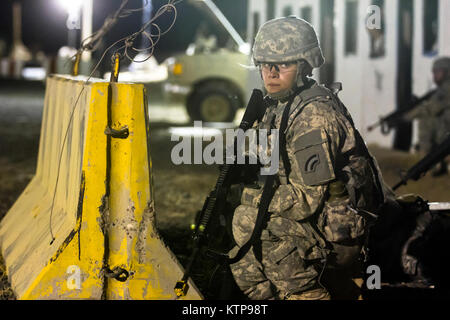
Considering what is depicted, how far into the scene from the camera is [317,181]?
3.78 meters

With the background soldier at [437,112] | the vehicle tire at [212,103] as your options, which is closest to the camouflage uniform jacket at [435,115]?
the background soldier at [437,112]

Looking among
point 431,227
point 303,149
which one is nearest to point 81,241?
point 303,149

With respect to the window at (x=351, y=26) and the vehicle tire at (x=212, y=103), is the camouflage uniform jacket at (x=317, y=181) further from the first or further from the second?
the vehicle tire at (x=212, y=103)

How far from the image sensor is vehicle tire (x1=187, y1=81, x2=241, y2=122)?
52.0 feet

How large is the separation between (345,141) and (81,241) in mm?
1414

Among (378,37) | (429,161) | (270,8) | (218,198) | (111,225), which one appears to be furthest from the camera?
(270,8)

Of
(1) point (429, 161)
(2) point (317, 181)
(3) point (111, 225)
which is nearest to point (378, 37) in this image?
(1) point (429, 161)

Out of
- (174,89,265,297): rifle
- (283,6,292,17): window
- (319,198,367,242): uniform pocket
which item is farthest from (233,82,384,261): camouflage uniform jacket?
(283,6,292,17): window

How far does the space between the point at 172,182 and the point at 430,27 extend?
5200 millimetres

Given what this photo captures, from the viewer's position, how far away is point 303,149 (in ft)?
12.6

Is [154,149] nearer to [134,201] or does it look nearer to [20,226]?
[20,226]

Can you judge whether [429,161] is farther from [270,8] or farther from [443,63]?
[270,8]

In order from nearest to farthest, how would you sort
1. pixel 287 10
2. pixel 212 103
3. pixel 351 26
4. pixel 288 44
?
1. pixel 288 44
2. pixel 351 26
3. pixel 212 103
4. pixel 287 10

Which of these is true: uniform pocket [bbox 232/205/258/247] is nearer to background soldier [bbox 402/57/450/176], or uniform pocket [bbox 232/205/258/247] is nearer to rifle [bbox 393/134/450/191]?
rifle [bbox 393/134/450/191]
